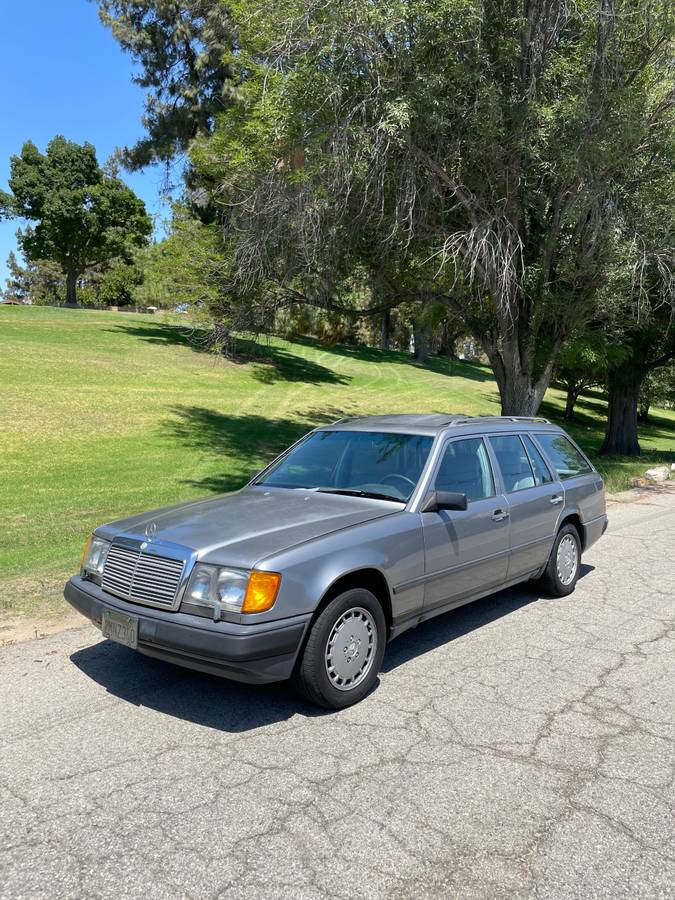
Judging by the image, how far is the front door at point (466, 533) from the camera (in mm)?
4781

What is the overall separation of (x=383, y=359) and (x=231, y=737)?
42.3m

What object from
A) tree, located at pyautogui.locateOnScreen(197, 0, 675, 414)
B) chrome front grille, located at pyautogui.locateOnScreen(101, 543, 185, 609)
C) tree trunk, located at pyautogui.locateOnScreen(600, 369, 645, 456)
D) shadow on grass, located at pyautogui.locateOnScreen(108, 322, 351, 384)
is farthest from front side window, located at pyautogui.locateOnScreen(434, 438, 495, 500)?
shadow on grass, located at pyautogui.locateOnScreen(108, 322, 351, 384)

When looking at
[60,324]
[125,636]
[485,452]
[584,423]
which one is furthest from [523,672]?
[60,324]

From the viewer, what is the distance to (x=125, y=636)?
4035mm

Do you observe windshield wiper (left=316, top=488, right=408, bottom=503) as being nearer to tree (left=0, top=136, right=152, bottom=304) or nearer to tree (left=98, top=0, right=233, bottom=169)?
tree (left=98, top=0, right=233, bottom=169)

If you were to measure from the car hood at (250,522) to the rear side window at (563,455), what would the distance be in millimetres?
2457

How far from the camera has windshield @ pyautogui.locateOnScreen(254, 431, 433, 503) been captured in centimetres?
504

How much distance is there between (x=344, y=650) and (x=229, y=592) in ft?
2.64

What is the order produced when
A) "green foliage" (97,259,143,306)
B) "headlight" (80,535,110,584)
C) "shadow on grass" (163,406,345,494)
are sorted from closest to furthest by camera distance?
"headlight" (80,535,110,584) → "shadow on grass" (163,406,345,494) → "green foliage" (97,259,143,306)

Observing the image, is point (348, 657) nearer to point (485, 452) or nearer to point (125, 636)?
point (125, 636)

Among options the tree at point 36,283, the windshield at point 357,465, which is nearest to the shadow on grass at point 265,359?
the windshield at point 357,465

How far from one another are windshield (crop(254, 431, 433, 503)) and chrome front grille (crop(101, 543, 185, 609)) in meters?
1.47

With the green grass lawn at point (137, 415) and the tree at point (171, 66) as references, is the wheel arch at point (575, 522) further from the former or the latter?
the tree at point (171, 66)

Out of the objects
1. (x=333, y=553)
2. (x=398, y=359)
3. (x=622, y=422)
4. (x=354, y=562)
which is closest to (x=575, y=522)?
(x=354, y=562)
